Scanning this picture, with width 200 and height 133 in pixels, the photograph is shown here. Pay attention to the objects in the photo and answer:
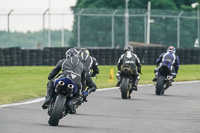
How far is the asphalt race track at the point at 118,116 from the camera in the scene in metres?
10.8

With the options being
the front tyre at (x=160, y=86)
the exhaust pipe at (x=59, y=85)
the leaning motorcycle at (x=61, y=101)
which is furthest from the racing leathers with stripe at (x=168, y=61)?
the exhaust pipe at (x=59, y=85)

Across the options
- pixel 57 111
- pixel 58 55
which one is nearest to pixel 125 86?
pixel 57 111

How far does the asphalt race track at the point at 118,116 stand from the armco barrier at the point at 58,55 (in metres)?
16.5

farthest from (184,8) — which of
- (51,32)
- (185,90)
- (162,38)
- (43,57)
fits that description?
(185,90)

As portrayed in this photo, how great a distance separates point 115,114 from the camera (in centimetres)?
1359

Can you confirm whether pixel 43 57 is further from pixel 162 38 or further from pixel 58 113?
pixel 58 113

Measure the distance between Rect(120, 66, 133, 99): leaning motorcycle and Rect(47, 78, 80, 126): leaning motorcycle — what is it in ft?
20.6

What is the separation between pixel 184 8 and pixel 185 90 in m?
51.8

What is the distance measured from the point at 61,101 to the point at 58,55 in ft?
81.5

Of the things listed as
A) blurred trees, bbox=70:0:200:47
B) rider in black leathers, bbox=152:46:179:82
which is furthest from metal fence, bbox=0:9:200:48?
rider in black leathers, bbox=152:46:179:82

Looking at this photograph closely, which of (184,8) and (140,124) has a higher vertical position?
(184,8)

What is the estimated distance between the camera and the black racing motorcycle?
1959cm

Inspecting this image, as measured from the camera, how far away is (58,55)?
35.8 metres

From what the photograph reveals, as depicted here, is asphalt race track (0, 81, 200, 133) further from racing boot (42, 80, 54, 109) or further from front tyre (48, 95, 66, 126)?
racing boot (42, 80, 54, 109)
